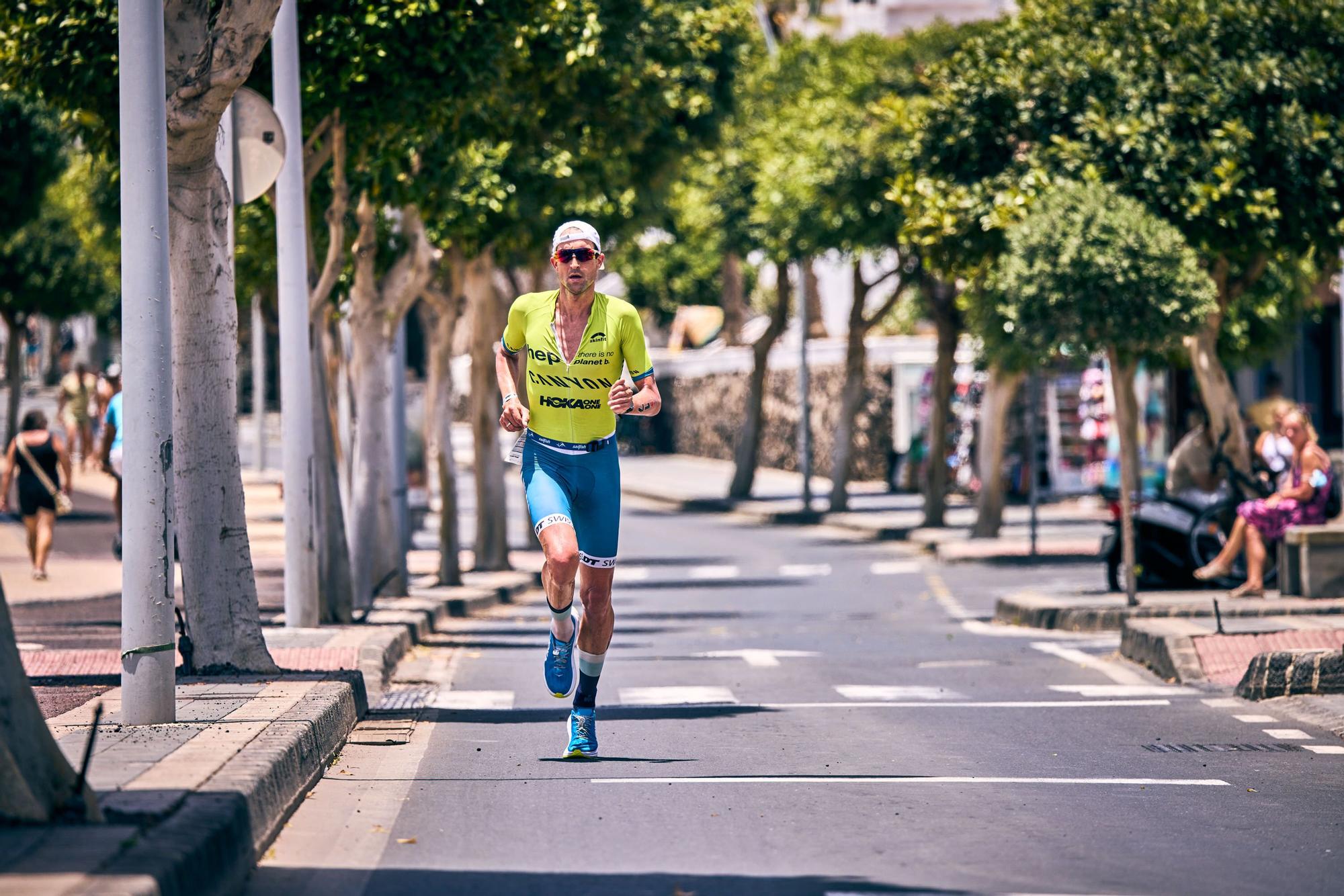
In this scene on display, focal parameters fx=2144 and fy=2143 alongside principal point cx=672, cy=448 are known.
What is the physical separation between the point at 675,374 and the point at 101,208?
23515mm

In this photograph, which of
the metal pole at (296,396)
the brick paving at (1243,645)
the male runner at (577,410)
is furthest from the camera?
the metal pole at (296,396)

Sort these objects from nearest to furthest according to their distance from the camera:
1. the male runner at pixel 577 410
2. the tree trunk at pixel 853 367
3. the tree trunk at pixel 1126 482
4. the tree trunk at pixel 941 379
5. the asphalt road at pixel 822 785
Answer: the asphalt road at pixel 822 785 < the male runner at pixel 577 410 < the tree trunk at pixel 1126 482 < the tree trunk at pixel 941 379 < the tree trunk at pixel 853 367

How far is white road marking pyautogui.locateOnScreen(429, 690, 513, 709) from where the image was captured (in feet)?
36.8

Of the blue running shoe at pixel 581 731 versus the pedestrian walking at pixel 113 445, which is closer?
the blue running shoe at pixel 581 731

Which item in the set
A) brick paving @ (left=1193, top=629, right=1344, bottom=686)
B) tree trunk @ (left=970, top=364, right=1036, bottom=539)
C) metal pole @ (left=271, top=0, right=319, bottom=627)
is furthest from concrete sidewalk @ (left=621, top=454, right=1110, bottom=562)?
metal pole @ (left=271, top=0, right=319, bottom=627)

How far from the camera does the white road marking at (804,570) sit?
24.4 metres

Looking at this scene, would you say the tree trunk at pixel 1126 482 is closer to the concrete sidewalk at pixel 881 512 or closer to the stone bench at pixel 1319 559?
the concrete sidewalk at pixel 881 512

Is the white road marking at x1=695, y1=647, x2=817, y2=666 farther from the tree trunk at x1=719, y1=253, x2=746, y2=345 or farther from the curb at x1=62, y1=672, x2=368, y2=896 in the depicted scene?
the tree trunk at x1=719, y1=253, x2=746, y2=345

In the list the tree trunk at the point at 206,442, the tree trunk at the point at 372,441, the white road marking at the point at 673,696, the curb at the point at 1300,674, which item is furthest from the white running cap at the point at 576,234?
the tree trunk at the point at 372,441

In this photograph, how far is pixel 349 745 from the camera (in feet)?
30.7

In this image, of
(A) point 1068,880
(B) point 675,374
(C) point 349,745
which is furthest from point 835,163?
(B) point 675,374

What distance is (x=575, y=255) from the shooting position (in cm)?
854

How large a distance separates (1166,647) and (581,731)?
5.82m

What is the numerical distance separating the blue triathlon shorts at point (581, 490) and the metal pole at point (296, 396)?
18.2 feet
